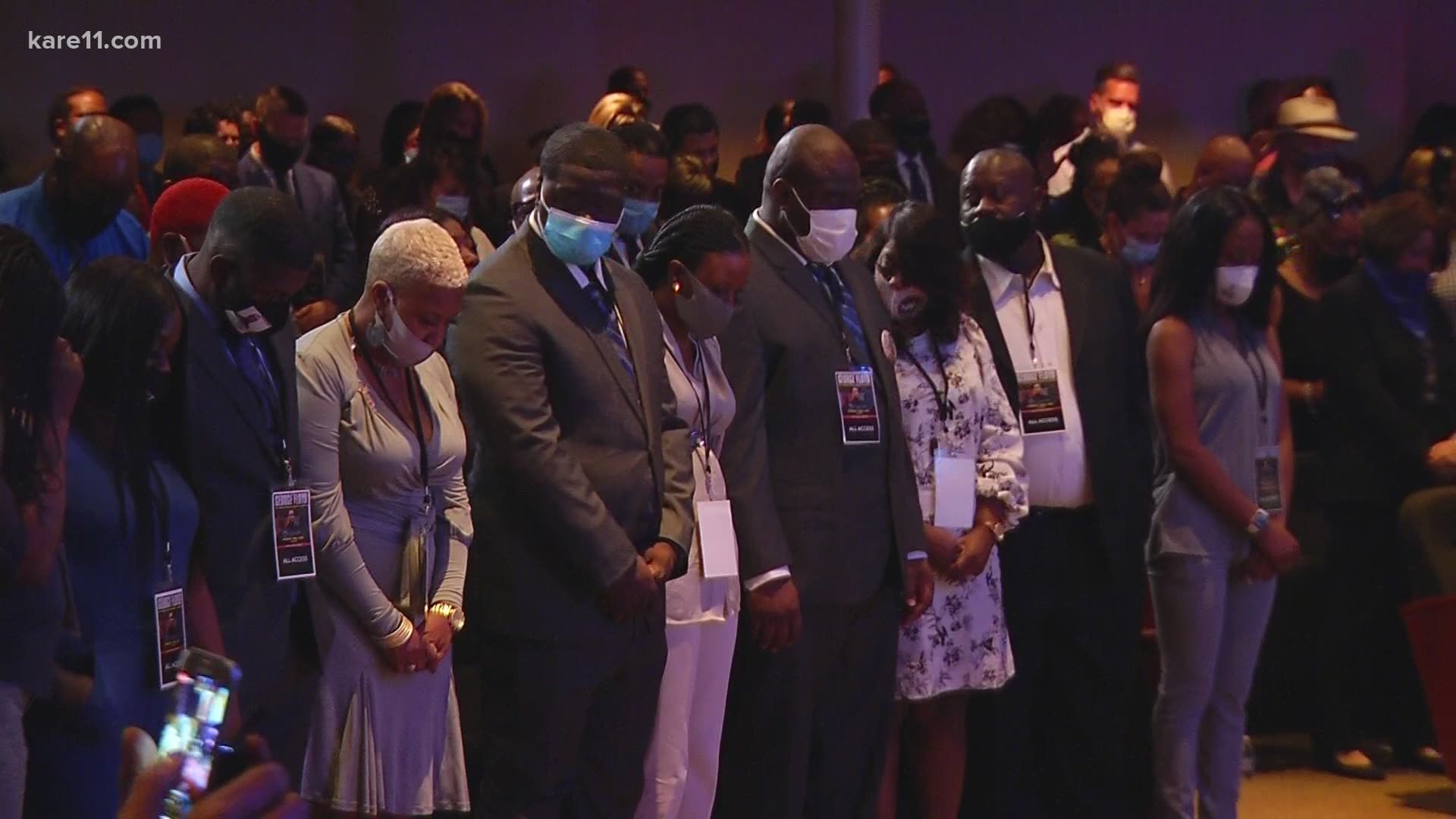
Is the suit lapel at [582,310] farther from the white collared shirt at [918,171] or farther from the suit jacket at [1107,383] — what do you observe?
the white collared shirt at [918,171]

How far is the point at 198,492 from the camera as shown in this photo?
12.2 feet

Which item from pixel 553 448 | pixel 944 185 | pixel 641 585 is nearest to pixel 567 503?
pixel 553 448

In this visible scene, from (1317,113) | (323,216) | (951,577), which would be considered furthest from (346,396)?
(1317,113)

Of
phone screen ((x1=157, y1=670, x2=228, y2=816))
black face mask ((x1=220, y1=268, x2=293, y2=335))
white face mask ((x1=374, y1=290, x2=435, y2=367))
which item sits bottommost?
phone screen ((x1=157, y1=670, x2=228, y2=816))

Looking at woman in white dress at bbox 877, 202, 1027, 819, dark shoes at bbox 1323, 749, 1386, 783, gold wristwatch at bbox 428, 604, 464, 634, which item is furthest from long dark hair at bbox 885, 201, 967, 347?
dark shoes at bbox 1323, 749, 1386, 783

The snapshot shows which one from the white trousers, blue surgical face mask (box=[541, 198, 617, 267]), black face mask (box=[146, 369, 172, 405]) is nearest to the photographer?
black face mask (box=[146, 369, 172, 405])

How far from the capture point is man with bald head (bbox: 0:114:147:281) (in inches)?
196

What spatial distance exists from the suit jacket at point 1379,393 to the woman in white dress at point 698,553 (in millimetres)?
2534

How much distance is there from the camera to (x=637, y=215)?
489 centimetres

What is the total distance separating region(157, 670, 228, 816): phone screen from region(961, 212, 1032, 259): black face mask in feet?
11.8

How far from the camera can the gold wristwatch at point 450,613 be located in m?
4.02

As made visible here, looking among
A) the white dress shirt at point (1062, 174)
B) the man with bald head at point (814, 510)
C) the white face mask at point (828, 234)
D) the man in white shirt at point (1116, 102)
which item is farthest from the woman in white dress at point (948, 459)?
the man in white shirt at point (1116, 102)

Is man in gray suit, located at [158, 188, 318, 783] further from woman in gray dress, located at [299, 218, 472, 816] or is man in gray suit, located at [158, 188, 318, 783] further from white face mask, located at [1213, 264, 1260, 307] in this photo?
white face mask, located at [1213, 264, 1260, 307]

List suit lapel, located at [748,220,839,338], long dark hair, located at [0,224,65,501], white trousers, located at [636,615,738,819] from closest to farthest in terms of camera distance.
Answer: long dark hair, located at [0,224,65,501] < white trousers, located at [636,615,738,819] < suit lapel, located at [748,220,839,338]
